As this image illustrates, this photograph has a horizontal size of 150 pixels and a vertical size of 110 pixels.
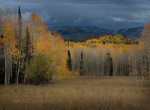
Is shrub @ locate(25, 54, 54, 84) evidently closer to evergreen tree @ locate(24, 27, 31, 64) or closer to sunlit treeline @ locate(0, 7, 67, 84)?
sunlit treeline @ locate(0, 7, 67, 84)

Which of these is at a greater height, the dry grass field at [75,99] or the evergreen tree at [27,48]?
the evergreen tree at [27,48]

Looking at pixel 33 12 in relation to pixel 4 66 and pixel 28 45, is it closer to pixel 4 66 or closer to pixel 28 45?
pixel 28 45

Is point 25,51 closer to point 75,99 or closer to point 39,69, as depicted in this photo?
point 39,69

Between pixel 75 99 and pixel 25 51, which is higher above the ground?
pixel 25 51

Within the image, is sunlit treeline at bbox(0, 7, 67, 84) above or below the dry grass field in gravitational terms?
above

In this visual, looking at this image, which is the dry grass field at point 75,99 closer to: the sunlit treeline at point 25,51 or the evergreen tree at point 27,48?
the sunlit treeline at point 25,51

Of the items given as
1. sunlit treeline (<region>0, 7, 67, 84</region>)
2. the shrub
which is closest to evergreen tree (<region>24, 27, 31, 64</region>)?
sunlit treeline (<region>0, 7, 67, 84</region>)

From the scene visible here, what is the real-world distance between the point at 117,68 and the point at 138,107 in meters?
97.3

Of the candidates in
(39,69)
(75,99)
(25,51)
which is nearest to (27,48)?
(25,51)

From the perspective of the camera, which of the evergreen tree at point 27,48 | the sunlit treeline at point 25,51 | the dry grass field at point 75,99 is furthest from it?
the evergreen tree at point 27,48

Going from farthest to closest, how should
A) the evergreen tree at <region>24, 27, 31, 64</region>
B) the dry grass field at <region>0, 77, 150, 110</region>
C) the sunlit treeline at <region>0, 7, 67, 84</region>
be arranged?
the evergreen tree at <region>24, 27, 31, 64</region>
the sunlit treeline at <region>0, 7, 67, 84</region>
the dry grass field at <region>0, 77, 150, 110</region>

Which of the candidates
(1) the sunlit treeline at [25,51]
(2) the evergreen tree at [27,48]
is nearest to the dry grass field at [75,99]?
(1) the sunlit treeline at [25,51]

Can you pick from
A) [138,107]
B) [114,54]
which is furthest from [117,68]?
[138,107]

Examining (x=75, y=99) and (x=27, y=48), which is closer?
(x=75, y=99)
